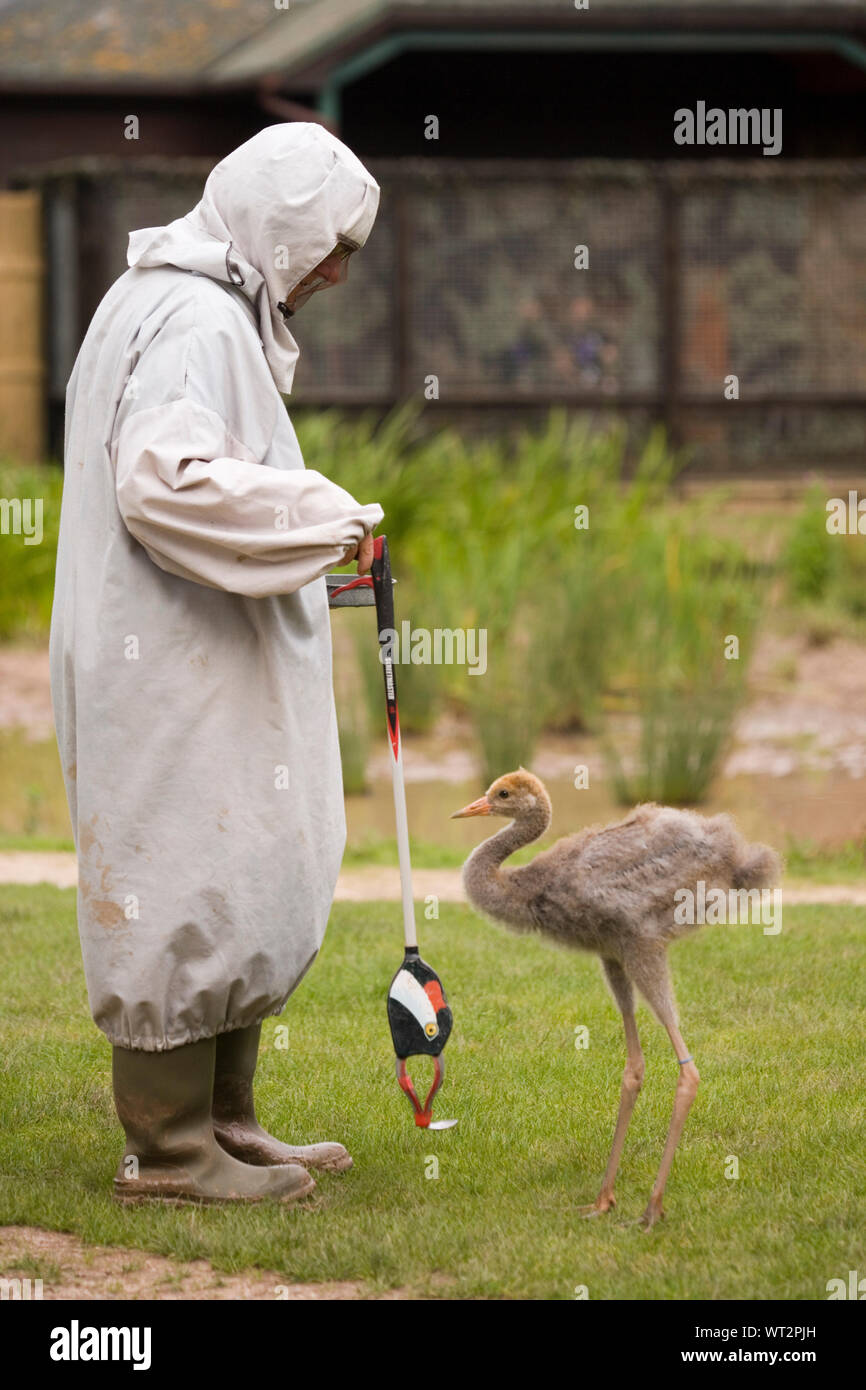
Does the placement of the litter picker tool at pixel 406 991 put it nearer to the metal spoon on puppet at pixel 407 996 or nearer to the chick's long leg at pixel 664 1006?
the metal spoon on puppet at pixel 407 996

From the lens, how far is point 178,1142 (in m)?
4.24

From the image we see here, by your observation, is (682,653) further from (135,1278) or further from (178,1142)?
(135,1278)

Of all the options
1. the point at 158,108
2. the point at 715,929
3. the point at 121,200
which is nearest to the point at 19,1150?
the point at 715,929

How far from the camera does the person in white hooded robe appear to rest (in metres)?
4.00

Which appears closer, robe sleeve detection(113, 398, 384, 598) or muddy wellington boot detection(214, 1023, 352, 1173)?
robe sleeve detection(113, 398, 384, 598)

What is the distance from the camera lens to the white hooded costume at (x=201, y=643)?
13.1 ft

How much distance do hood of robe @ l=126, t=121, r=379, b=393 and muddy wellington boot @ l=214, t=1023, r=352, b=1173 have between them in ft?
5.24

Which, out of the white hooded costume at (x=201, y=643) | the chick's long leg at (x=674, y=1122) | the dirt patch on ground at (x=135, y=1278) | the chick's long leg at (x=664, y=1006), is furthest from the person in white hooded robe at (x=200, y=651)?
the chick's long leg at (x=674, y=1122)

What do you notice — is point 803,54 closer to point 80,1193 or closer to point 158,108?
point 158,108

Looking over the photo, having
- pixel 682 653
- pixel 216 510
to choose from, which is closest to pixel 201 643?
pixel 216 510

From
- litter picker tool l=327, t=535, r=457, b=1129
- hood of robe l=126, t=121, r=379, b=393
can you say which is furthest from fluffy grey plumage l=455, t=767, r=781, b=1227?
hood of robe l=126, t=121, r=379, b=393

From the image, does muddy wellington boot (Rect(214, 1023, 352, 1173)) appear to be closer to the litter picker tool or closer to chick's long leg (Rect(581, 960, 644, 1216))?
the litter picker tool

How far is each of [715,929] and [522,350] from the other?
9.30 meters

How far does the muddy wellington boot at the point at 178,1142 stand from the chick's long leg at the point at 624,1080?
2.25ft
